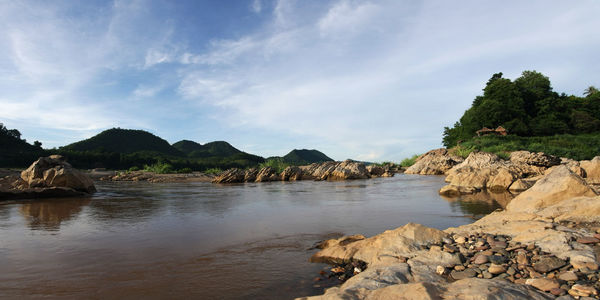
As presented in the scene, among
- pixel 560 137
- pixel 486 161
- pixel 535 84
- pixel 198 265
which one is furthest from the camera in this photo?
pixel 535 84

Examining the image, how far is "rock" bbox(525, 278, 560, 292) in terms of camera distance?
2756 millimetres

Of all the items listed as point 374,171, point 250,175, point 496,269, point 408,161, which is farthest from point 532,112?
point 496,269

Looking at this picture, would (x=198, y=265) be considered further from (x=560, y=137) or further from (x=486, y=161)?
(x=560, y=137)

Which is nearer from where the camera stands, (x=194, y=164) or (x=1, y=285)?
(x=1, y=285)

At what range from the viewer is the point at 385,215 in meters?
8.03

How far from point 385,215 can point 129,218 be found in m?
6.95

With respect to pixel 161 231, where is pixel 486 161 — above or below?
above

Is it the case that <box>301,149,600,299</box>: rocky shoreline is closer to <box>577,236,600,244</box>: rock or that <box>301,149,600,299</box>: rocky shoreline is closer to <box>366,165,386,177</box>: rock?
<box>577,236,600,244</box>: rock

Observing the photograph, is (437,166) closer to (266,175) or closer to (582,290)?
(266,175)

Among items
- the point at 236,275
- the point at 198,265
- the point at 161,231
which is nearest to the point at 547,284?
the point at 236,275

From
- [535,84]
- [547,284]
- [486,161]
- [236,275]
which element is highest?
[535,84]

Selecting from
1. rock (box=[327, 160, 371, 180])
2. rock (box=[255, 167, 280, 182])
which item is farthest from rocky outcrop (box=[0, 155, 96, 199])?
rock (box=[327, 160, 371, 180])

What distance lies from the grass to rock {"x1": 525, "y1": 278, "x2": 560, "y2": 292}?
3145 centimetres

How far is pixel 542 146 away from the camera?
31.3 m
